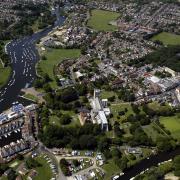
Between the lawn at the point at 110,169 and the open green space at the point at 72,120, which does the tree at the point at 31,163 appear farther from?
the open green space at the point at 72,120

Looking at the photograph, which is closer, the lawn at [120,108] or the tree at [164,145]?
the tree at [164,145]

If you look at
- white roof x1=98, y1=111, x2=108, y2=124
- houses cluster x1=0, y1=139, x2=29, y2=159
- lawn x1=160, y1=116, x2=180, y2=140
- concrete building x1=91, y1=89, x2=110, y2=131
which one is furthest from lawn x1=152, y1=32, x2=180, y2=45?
houses cluster x1=0, y1=139, x2=29, y2=159

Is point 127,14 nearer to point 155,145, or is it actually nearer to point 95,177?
point 155,145

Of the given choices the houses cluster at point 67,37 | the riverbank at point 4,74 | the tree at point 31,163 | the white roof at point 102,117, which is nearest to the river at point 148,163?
the white roof at point 102,117

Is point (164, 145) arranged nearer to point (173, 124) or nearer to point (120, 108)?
point (173, 124)

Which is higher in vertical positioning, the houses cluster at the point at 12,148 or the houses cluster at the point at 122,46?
the houses cluster at the point at 122,46

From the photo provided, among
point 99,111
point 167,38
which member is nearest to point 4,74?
point 99,111

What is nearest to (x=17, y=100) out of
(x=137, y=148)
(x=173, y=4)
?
(x=137, y=148)
